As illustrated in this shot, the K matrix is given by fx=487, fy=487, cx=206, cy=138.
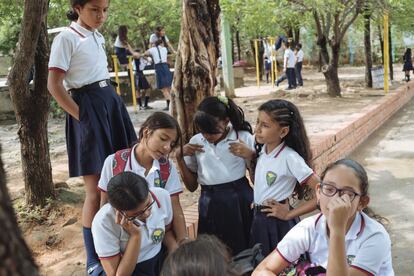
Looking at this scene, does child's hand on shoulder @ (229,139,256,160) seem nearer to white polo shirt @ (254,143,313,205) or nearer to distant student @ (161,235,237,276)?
white polo shirt @ (254,143,313,205)

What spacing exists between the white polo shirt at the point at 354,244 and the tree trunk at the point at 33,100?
8.13 feet

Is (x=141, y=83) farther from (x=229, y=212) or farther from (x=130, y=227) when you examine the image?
(x=130, y=227)

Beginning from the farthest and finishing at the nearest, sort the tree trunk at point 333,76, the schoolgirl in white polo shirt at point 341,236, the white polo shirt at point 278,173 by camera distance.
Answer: the tree trunk at point 333,76 < the white polo shirt at point 278,173 < the schoolgirl in white polo shirt at point 341,236

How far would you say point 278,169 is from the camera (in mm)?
2461

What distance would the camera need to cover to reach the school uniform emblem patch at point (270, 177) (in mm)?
2480

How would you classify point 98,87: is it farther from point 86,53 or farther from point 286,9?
point 286,9

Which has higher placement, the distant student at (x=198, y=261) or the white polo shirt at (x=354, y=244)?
the distant student at (x=198, y=261)

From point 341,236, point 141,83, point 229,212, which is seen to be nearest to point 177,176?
point 229,212

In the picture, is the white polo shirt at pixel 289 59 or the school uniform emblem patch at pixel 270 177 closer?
the school uniform emblem patch at pixel 270 177

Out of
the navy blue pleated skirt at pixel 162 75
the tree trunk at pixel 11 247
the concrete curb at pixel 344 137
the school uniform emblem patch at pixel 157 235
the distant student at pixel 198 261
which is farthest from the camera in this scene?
the navy blue pleated skirt at pixel 162 75

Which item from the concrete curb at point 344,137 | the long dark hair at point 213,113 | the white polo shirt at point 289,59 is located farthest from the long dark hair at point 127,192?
the white polo shirt at point 289,59

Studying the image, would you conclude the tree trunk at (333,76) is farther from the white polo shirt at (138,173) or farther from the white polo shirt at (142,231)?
the white polo shirt at (142,231)

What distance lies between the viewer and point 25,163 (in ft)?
12.8

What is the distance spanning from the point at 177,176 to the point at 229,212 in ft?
1.23
